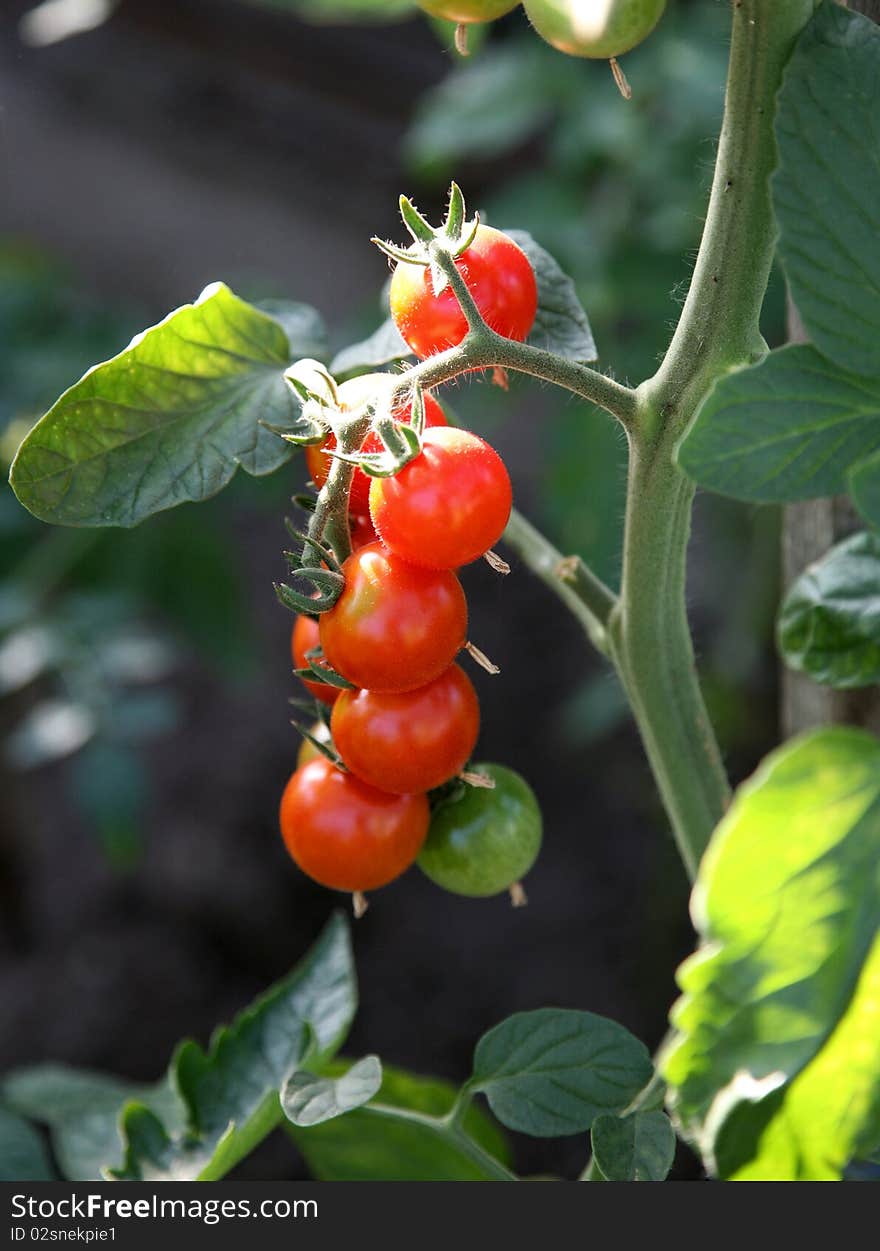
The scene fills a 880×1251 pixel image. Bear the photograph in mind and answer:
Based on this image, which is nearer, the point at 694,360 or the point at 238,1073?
the point at 694,360

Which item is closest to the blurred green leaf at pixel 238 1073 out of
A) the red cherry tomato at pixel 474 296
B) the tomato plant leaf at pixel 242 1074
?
the tomato plant leaf at pixel 242 1074

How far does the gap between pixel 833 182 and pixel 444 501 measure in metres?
0.16

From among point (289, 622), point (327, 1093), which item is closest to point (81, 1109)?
point (327, 1093)

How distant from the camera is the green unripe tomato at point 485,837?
0.55 m

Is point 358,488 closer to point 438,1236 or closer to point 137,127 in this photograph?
point 438,1236

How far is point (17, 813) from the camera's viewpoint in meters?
→ 1.59

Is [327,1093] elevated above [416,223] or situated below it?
below

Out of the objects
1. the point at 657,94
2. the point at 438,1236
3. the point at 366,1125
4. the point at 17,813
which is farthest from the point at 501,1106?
the point at 17,813

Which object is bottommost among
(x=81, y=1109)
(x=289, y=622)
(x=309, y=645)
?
(x=289, y=622)

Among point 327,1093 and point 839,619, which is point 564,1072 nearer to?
point 327,1093

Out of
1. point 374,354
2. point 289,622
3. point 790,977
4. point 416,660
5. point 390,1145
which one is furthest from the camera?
point 289,622

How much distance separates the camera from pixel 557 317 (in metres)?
0.56

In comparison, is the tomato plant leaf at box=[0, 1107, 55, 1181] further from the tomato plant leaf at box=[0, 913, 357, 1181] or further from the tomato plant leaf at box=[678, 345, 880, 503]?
the tomato plant leaf at box=[678, 345, 880, 503]

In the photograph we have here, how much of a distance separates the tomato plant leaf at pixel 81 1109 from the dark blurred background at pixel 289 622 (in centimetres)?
42
